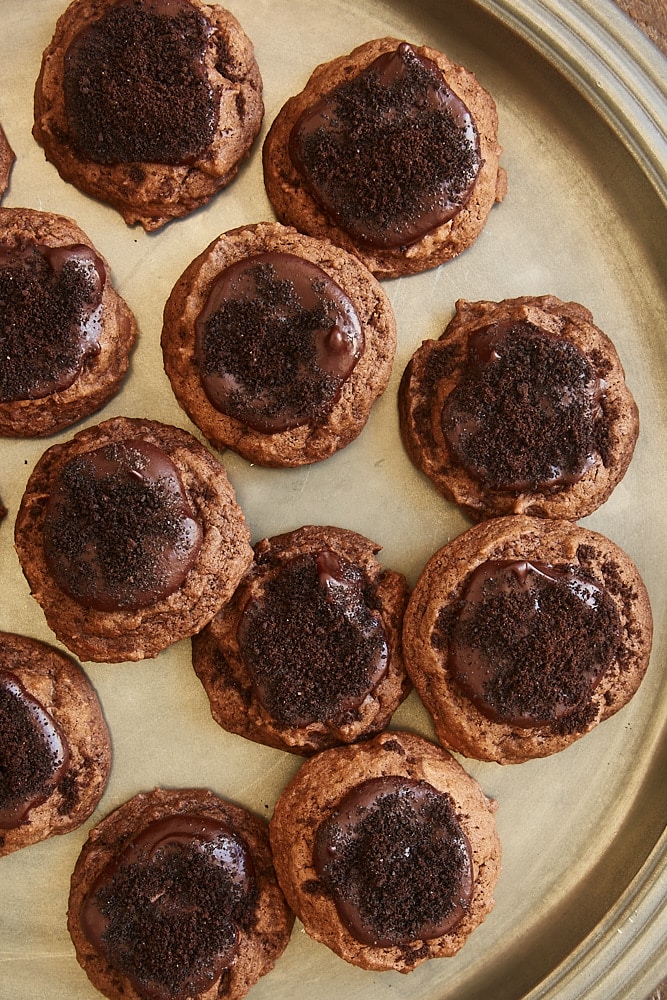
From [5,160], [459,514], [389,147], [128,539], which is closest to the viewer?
[128,539]

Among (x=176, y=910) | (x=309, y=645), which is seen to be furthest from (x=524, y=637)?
(x=176, y=910)

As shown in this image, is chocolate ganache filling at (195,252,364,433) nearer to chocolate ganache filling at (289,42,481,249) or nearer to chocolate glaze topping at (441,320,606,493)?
chocolate ganache filling at (289,42,481,249)

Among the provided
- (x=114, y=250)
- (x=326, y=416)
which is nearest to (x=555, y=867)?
(x=326, y=416)

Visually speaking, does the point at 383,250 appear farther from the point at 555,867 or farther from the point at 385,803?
the point at 555,867

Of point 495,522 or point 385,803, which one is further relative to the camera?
point 495,522

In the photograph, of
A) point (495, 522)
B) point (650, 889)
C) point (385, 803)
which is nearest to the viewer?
point (385, 803)

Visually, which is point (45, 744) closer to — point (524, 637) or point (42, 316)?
point (42, 316)


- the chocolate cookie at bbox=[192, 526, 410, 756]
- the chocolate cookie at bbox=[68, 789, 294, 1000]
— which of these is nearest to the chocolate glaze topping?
the chocolate cookie at bbox=[192, 526, 410, 756]
